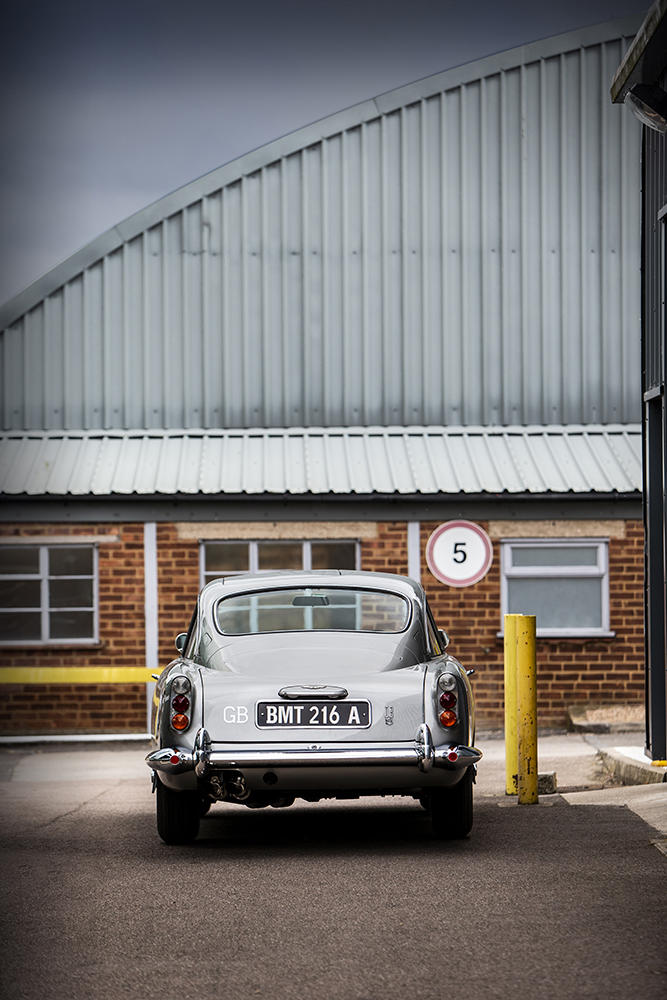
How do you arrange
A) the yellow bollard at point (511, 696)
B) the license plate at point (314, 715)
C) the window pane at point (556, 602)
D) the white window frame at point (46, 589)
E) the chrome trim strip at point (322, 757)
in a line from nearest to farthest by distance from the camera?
the chrome trim strip at point (322, 757), the license plate at point (314, 715), the yellow bollard at point (511, 696), the white window frame at point (46, 589), the window pane at point (556, 602)

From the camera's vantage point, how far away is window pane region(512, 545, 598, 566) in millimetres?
18547

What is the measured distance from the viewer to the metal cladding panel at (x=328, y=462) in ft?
60.3

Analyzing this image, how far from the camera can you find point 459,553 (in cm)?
1480

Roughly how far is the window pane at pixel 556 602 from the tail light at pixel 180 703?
35.2ft

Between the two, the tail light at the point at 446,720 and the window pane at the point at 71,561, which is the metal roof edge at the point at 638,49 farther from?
the window pane at the point at 71,561

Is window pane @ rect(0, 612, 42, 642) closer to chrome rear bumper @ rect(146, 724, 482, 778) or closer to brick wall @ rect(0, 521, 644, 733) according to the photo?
brick wall @ rect(0, 521, 644, 733)

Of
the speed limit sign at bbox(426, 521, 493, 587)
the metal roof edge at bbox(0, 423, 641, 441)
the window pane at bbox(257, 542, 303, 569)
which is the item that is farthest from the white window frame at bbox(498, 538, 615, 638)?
the speed limit sign at bbox(426, 521, 493, 587)

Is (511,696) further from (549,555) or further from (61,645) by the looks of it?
(61,645)

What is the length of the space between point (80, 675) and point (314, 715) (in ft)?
34.6

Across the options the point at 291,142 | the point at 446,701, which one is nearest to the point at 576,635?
the point at 291,142

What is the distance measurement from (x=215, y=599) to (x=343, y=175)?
492 inches

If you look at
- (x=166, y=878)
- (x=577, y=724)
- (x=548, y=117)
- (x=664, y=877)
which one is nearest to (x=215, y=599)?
(x=166, y=878)

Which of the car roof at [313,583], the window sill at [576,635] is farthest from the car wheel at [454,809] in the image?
the window sill at [576,635]

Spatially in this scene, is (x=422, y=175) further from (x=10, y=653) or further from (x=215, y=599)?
(x=215, y=599)
